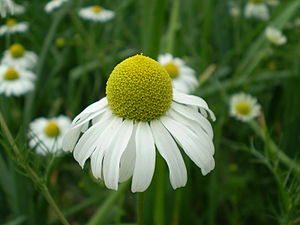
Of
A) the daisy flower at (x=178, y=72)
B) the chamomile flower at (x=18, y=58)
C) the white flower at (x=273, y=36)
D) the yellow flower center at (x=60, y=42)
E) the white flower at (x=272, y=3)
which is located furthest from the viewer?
the white flower at (x=272, y=3)

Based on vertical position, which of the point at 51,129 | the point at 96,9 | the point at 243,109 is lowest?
the point at 51,129

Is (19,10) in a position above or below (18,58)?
above

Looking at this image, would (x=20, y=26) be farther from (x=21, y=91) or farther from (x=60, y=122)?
(x=60, y=122)

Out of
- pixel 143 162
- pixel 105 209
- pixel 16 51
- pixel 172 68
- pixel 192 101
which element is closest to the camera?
pixel 143 162

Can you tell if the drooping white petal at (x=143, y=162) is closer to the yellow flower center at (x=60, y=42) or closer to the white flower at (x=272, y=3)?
the yellow flower center at (x=60, y=42)

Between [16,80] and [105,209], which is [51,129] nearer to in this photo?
A: [16,80]

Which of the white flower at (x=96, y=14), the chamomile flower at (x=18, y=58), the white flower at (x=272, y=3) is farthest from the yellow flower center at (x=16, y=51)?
the white flower at (x=272, y=3)

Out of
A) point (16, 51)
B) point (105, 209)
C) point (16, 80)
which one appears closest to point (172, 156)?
point (105, 209)
